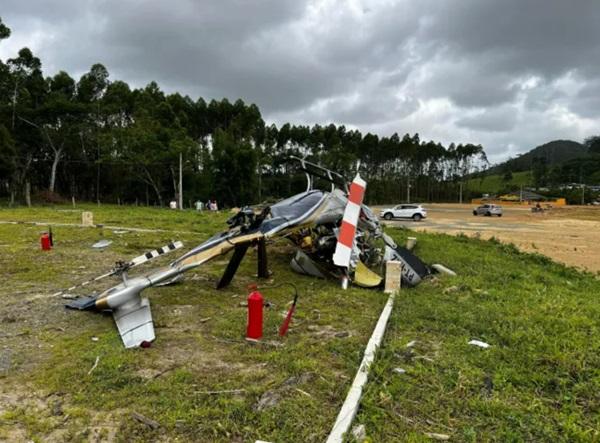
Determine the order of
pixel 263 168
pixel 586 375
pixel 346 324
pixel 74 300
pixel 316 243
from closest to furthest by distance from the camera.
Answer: pixel 586 375 < pixel 346 324 < pixel 74 300 < pixel 316 243 < pixel 263 168

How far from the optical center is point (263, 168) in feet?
178

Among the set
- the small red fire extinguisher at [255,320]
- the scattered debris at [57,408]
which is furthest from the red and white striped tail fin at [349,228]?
the scattered debris at [57,408]

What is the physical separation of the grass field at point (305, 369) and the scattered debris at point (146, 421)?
29 millimetres

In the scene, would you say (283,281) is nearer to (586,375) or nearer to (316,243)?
(316,243)

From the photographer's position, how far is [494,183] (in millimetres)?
110562

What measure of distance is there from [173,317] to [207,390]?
201 cm

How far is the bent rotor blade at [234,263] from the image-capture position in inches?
234

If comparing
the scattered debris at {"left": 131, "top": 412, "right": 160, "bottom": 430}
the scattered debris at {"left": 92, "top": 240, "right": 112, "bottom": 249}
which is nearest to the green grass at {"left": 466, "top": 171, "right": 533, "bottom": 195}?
the scattered debris at {"left": 92, "top": 240, "right": 112, "bottom": 249}

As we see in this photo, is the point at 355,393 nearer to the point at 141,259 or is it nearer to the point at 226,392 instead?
the point at 226,392

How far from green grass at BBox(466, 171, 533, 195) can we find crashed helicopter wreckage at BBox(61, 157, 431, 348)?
9436cm

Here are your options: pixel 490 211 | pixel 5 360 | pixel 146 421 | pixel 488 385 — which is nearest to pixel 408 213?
pixel 490 211

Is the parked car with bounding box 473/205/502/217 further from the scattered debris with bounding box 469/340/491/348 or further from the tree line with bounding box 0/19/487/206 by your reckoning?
the scattered debris with bounding box 469/340/491/348

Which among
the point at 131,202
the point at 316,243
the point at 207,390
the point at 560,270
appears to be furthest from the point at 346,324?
the point at 131,202

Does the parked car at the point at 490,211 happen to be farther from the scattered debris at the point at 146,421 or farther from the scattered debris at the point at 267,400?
the scattered debris at the point at 146,421
